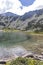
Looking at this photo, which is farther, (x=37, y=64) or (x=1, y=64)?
(x=1, y=64)

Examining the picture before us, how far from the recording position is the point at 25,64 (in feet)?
45.4

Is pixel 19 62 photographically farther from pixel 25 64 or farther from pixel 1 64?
pixel 1 64

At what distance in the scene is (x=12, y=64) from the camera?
13898 millimetres

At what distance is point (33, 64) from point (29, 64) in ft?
1.32

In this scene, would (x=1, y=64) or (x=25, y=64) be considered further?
(x=1, y=64)

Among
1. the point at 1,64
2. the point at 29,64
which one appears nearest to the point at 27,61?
the point at 29,64

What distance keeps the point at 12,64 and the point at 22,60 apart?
79 cm

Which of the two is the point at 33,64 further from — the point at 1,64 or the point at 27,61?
the point at 1,64

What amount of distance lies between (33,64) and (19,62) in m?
1.04

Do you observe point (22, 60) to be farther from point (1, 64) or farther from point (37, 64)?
point (1, 64)

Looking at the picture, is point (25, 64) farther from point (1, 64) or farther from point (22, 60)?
point (1, 64)

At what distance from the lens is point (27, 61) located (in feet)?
47.0

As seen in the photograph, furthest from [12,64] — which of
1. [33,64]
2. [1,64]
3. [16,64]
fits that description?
[1,64]

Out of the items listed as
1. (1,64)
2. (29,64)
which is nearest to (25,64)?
(29,64)
